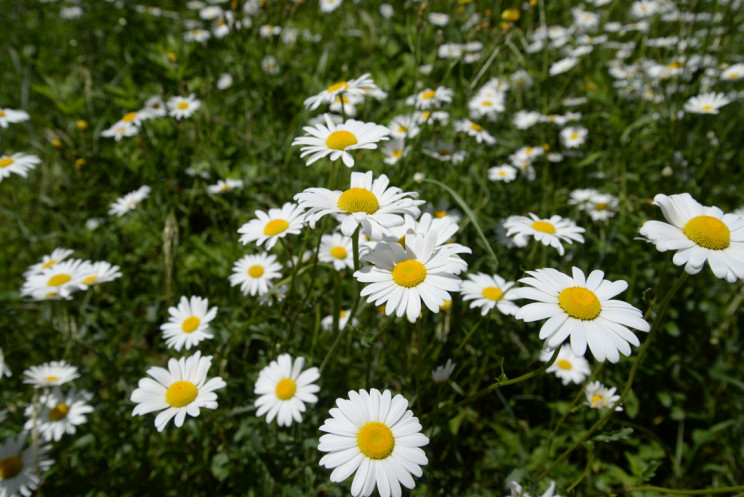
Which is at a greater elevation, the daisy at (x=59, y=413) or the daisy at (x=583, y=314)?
the daisy at (x=583, y=314)

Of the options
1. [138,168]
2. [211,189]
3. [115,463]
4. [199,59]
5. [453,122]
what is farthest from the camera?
[199,59]

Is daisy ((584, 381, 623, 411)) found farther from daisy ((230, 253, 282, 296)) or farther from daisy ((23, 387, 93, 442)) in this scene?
daisy ((23, 387, 93, 442))

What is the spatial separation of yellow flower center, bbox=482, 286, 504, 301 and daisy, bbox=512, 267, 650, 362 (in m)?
→ 0.73

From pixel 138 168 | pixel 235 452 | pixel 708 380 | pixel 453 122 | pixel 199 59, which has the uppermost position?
pixel 199 59

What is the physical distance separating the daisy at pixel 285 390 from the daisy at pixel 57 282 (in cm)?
103

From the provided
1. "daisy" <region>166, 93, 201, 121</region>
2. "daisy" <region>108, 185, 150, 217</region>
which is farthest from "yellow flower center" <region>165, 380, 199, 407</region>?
"daisy" <region>166, 93, 201, 121</region>

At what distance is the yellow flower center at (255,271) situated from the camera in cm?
219

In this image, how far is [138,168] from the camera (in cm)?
367

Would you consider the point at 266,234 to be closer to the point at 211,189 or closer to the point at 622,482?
the point at 211,189

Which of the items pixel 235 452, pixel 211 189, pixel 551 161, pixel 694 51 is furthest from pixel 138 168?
pixel 694 51

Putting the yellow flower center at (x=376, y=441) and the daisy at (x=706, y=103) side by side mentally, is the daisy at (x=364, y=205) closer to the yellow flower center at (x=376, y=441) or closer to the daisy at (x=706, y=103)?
the yellow flower center at (x=376, y=441)

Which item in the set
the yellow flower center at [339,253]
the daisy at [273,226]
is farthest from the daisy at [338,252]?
the daisy at [273,226]

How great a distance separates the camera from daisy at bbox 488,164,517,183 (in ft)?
10.8

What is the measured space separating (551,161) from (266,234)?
262 centimetres
